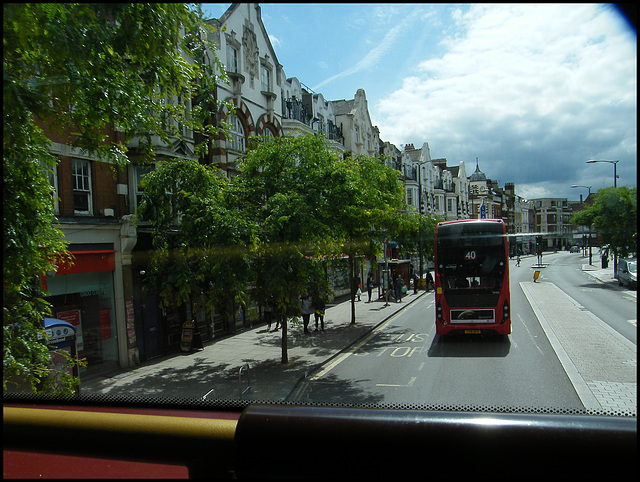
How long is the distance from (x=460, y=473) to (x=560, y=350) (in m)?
3.26

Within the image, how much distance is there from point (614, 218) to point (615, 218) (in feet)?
0.04

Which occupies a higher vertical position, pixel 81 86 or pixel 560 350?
pixel 81 86

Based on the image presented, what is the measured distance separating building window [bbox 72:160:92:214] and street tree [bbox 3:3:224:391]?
543cm

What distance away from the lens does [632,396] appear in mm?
1810

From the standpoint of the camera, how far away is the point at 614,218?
205 cm

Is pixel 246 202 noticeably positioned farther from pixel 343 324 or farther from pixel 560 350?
pixel 560 350

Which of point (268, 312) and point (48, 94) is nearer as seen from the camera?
point (48, 94)

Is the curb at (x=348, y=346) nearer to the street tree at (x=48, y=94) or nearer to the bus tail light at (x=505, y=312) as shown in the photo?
the bus tail light at (x=505, y=312)

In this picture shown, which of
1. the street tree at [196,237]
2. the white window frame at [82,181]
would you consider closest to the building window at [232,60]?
the street tree at [196,237]

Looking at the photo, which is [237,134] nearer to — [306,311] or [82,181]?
[82,181]

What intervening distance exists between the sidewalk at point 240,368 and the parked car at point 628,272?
7.36 feet

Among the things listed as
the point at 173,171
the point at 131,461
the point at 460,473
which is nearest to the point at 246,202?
the point at 173,171

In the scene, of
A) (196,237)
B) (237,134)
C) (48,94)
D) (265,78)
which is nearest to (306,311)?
(196,237)

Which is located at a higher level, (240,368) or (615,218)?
(615,218)
